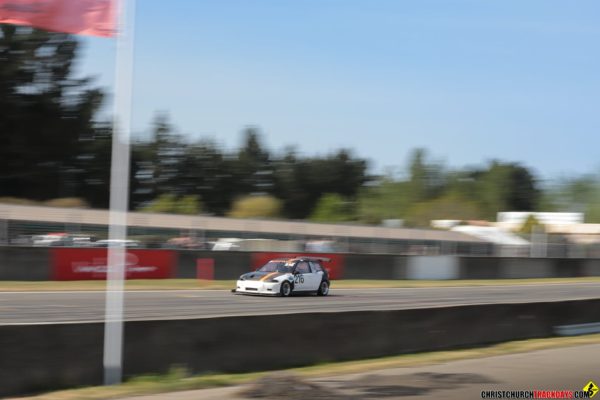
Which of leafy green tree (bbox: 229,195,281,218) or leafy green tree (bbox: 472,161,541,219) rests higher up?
leafy green tree (bbox: 472,161,541,219)

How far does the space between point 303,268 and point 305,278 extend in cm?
37

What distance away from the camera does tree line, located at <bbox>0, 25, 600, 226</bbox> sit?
2761 inches

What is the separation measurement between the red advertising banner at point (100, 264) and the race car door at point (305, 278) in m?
7.85

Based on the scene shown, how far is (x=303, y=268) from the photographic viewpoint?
25.5 meters

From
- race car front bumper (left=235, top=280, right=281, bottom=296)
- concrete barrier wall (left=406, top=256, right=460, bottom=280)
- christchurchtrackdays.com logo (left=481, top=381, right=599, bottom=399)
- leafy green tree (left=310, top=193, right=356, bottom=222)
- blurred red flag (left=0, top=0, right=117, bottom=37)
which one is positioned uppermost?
blurred red flag (left=0, top=0, right=117, bottom=37)

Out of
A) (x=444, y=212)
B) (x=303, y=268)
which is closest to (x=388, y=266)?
(x=303, y=268)

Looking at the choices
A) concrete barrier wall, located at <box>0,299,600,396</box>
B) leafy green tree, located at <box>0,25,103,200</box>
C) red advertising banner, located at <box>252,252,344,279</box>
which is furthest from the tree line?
concrete barrier wall, located at <box>0,299,600,396</box>

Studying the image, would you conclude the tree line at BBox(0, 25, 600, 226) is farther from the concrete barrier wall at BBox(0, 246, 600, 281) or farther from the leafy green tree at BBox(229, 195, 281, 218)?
the concrete barrier wall at BBox(0, 246, 600, 281)

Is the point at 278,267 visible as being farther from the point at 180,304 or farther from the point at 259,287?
the point at 180,304

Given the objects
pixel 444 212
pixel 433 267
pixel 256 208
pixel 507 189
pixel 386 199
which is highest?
pixel 507 189

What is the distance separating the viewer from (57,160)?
2891 inches

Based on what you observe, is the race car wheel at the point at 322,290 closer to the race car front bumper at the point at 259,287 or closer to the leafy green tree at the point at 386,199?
the race car front bumper at the point at 259,287

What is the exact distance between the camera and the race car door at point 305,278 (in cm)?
2502

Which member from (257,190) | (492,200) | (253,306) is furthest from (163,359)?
(492,200)
